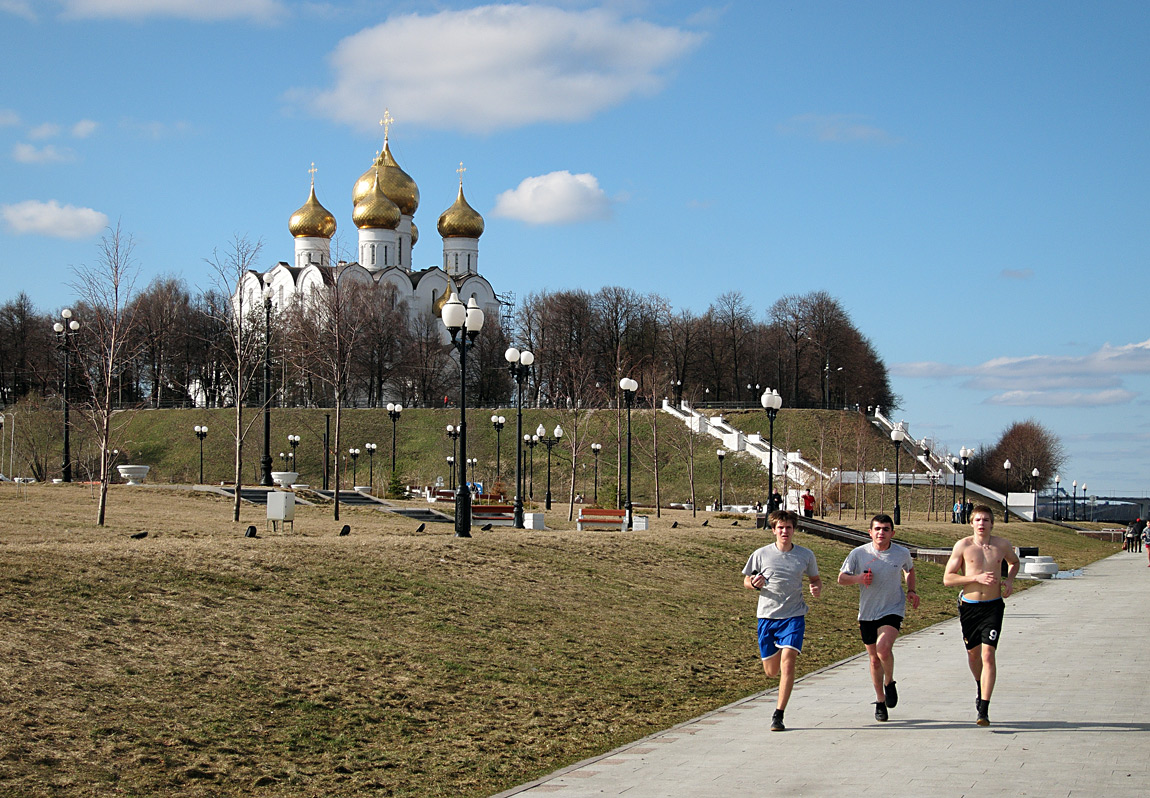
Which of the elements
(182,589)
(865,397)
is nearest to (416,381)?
(865,397)

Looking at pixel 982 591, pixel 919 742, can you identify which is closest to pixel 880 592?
pixel 982 591

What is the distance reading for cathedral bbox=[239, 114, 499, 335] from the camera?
3231 inches

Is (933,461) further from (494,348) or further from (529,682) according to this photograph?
(529,682)

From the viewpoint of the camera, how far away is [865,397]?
279ft

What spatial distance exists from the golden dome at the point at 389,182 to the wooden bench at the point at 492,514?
200ft

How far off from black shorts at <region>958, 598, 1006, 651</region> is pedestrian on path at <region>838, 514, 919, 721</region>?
→ 0.40 meters

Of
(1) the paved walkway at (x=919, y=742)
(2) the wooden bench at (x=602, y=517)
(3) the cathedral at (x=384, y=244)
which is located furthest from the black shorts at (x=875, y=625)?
(3) the cathedral at (x=384, y=244)

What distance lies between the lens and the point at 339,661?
9484mm

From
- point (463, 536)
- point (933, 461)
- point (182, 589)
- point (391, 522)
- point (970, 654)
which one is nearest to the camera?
point (970, 654)

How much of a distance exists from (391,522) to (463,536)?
825 centimetres

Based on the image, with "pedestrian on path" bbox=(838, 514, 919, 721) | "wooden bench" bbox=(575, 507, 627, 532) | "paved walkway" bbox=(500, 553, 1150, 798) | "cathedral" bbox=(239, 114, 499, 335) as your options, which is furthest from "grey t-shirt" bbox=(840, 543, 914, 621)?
"cathedral" bbox=(239, 114, 499, 335)

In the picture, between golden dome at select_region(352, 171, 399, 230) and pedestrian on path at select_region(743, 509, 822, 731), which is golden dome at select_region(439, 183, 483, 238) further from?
pedestrian on path at select_region(743, 509, 822, 731)

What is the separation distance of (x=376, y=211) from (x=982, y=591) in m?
78.5

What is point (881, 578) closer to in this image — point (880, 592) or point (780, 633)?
point (880, 592)
